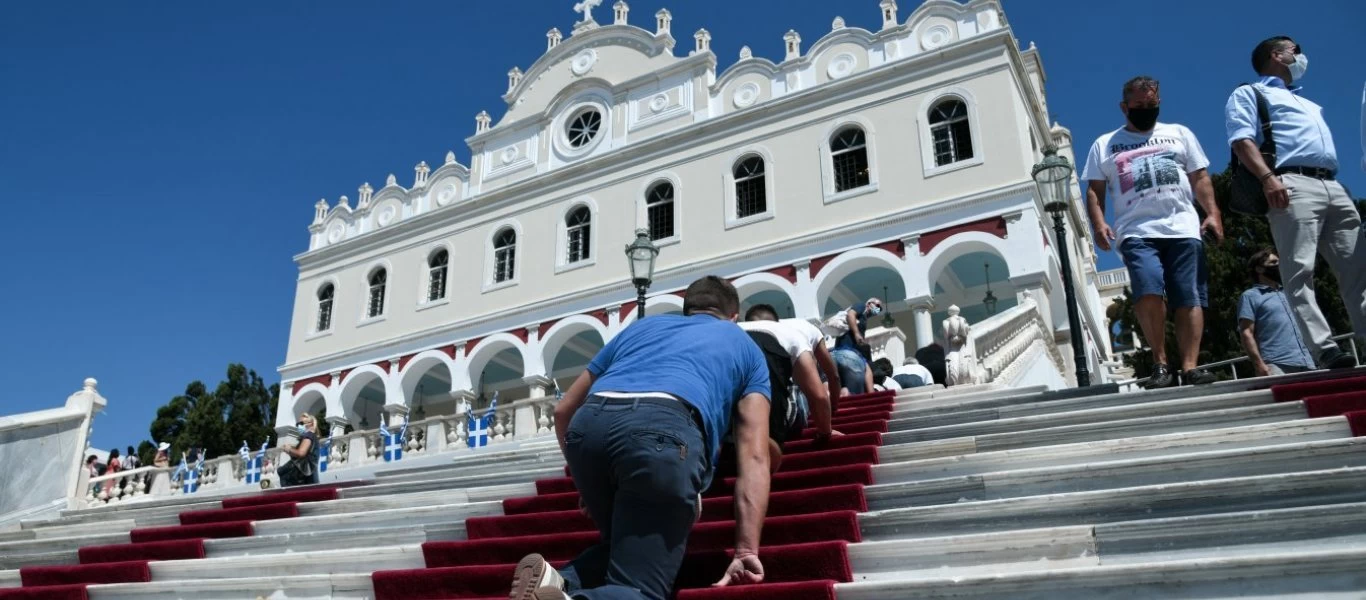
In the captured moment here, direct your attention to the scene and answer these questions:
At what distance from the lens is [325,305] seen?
28.6 m

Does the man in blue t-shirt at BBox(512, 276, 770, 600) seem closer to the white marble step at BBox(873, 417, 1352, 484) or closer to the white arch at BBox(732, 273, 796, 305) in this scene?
the white marble step at BBox(873, 417, 1352, 484)

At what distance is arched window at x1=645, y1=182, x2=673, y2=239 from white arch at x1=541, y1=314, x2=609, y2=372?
2.75 meters

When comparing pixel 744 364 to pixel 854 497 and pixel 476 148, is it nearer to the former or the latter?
pixel 854 497

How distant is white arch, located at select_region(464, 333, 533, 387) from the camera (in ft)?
77.7

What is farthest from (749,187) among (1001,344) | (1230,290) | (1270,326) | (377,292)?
(1270,326)

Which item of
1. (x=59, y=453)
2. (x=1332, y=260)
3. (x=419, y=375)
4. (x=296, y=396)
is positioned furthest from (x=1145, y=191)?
(x=296, y=396)

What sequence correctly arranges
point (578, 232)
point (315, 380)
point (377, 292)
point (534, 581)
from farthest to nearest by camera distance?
point (377, 292) → point (315, 380) → point (578, 232) → point (534, 581)

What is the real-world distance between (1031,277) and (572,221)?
1222cm

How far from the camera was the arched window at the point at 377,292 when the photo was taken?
27.2 metres

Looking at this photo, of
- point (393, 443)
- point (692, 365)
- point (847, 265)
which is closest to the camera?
point (692, 365)

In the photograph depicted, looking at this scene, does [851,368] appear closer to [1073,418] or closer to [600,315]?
[1073,418]

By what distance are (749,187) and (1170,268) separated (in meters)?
16.8

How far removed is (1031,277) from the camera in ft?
58.0

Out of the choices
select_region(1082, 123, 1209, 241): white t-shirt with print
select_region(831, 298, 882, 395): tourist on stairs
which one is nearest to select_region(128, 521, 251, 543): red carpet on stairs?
select_region(831, 298, 882, 395): tourist on stairs
